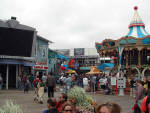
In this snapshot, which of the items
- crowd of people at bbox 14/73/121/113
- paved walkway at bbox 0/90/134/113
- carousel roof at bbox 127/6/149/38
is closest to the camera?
crowd of people at bbox 14/73/121/113

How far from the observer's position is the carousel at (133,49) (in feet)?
82.0

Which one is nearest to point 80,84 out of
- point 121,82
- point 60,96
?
point 121,82

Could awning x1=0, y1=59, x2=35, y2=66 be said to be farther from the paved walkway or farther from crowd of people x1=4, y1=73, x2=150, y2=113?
the paved walkway

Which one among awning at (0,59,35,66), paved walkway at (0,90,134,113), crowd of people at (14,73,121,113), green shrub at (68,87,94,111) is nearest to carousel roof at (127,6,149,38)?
crowd of people at (14,73,121,113)

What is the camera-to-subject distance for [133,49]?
88.2 feet

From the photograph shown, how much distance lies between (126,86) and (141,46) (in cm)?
648

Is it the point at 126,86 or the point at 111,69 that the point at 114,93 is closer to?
the point at 126,86

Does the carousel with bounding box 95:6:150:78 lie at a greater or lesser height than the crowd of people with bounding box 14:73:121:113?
greater

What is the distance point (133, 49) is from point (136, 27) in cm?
464

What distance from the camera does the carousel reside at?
25.0 metres

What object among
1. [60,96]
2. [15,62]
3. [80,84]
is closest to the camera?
[60,96]

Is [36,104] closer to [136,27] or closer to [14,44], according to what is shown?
[14,44]

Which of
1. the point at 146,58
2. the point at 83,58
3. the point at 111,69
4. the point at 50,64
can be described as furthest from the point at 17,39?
the point at 83,58

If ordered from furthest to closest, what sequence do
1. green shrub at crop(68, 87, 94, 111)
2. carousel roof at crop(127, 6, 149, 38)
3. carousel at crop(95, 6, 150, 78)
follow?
1. carousel roof at crop(127, 6, 149, 38)
2. carousel at crop(95, 6, 150, 78)
3. green shrub at crop(68, 87, 94, 111)
